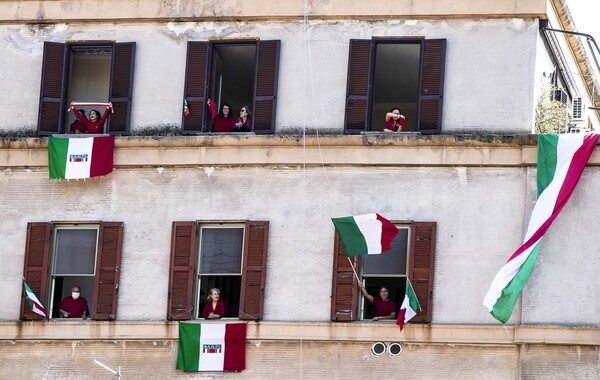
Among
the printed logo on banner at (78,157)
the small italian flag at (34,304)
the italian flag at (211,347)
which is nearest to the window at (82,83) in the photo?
the printed logo on banner at (78,157)

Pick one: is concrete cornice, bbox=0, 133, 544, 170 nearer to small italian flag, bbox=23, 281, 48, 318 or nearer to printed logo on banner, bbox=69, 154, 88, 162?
printed logo on banner, bbox=69, 154, 88, 162

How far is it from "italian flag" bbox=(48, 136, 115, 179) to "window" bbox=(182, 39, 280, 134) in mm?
1696

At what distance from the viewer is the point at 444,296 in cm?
3744

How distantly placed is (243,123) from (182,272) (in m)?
3.41

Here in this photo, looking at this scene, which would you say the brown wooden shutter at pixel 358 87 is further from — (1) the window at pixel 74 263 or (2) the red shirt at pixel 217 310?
(1) the window at pixel 74 263

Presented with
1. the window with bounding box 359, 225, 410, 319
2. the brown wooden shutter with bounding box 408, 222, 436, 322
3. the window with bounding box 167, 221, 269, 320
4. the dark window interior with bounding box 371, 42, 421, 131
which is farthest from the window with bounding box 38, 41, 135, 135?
the brown wooden shutter with bounding box 408, 222, 436, 322

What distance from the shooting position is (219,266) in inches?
1532

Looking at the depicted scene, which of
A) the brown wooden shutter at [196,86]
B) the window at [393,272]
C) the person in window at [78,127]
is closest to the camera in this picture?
the window at [393,272]

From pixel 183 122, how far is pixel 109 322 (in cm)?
438

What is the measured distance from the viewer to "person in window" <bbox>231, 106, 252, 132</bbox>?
1559 inches

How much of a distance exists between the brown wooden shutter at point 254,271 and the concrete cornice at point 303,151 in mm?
1437

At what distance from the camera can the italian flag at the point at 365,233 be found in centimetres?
3725

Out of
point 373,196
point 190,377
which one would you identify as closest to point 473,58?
point 373,196

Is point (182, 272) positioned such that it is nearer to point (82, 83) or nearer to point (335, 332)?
point (335, 332)
